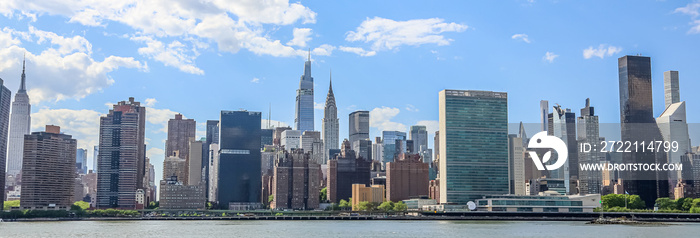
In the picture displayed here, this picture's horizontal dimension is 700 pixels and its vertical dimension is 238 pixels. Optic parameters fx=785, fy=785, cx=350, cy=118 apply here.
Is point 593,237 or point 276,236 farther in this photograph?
point 276,236

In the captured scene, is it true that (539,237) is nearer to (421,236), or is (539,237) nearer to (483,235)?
(483,235)

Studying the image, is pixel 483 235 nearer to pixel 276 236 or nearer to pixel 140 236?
pixel 276 236

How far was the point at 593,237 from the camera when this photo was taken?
11931 centimetres

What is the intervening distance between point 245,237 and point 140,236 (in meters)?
17.6

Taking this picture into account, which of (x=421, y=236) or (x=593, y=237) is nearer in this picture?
(x=593, y=237)

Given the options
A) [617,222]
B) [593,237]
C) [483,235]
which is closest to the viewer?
[593,237]

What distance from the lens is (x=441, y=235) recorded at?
13088 cm

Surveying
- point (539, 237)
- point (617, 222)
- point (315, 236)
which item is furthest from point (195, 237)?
point (617, 222)

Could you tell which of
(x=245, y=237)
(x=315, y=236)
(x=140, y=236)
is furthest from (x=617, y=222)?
(x=140, y=236)

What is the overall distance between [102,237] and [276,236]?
27.9m

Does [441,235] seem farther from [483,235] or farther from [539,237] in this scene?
[539,237]

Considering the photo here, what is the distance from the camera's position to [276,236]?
131375 millimetres

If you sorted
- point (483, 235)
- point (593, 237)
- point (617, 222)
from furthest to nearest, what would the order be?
point (617, 222)
point (483, 235)
point (593, 237)

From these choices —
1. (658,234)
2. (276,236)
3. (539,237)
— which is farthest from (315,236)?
(658,234)
